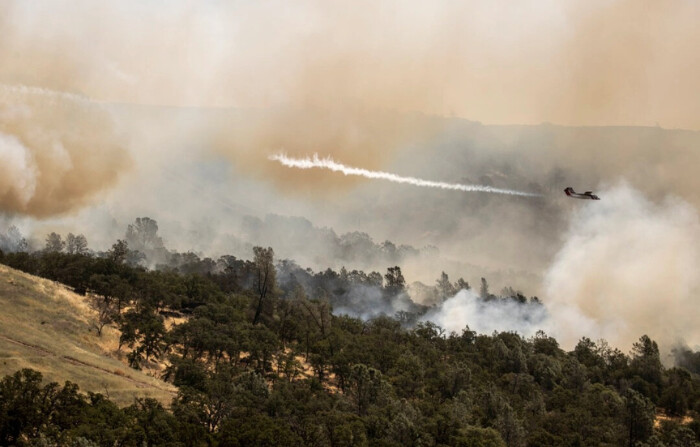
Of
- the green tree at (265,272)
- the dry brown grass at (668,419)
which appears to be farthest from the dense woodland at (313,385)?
the dry brown grass at (668,419)

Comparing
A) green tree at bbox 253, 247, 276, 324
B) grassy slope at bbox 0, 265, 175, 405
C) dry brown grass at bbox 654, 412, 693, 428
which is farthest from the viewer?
green tree at bbox 253, 247, 276, 324

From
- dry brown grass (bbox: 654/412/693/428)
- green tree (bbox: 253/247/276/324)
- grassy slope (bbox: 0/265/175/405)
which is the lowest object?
grassy slope (bbox: 0/265/175/405)

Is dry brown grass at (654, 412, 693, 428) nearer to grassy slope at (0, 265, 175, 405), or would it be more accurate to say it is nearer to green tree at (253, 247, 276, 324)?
green tree at (253, 247, 276, 324)

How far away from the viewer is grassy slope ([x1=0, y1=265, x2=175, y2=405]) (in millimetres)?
88250

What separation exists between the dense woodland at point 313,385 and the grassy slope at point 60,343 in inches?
139

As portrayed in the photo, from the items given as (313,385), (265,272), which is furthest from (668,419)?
(265,272)

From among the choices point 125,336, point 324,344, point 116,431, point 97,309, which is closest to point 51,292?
point 97,309

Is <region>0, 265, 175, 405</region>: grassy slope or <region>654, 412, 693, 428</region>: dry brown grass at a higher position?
<region>654, 412, 693, 428</region>: dry brown grass

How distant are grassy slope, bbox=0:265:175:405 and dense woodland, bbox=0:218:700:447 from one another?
11.6ft

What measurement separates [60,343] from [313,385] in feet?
145

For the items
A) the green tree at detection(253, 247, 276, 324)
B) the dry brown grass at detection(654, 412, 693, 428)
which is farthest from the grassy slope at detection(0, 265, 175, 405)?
the dry brown grass at detection(654, 412, 693, 428)

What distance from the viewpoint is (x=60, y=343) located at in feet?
332

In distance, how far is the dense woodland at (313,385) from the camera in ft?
242

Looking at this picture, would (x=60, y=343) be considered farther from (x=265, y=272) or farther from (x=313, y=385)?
(x=265, y=272)
